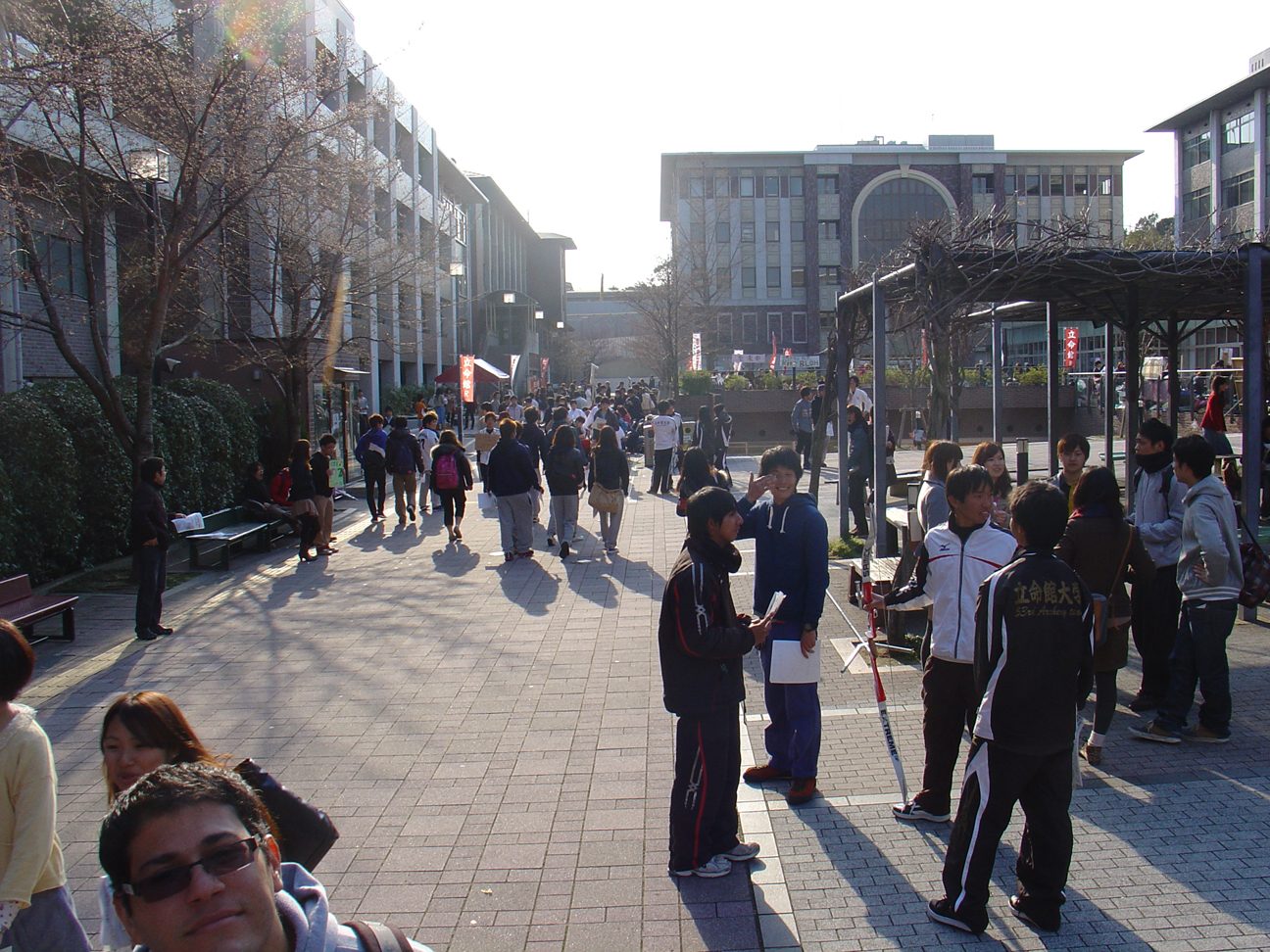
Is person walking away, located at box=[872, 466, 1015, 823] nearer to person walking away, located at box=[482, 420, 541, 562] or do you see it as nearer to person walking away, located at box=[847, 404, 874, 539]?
person walking away, located at box=[482, 420, 541, 562]

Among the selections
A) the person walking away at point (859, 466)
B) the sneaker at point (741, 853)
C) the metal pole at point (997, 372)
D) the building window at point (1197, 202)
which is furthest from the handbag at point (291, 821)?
the building window at point (1197, 202)

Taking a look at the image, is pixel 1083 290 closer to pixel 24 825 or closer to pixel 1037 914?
pixel 1037 914

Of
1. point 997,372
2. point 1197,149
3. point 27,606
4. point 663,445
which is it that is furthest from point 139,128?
point 1197,149

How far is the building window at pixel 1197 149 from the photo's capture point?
48.2 metres

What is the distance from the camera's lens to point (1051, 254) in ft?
28.6

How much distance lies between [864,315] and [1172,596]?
5954 millimetres

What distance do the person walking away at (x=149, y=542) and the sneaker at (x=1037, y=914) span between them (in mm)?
7962

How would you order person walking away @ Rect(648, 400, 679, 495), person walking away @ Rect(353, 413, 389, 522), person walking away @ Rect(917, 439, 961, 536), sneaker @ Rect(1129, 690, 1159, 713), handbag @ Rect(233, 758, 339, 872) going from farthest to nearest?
1. person walking away @ Rect(648, 400, 679, 495)
2. person walking away @ Rect(353, 413, 389, 522)
3. person walking away @ Rect(917, 439, 961, 536)
4. sneaker @ Rect(1129, 690, 1159, 713)
5. handbag @ Rect(233, 758, 339, 872)

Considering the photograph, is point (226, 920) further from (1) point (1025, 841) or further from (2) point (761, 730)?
(2) point (761, 730)

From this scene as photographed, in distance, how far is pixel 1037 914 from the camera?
3.72 m

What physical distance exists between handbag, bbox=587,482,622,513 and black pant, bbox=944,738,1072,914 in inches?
362

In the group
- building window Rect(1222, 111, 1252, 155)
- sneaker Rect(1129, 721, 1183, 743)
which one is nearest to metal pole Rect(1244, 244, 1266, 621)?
sneaker Rect(1129, 721, 1183, 743)

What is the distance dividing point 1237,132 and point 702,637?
176 ft

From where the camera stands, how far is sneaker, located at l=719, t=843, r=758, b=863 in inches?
171
